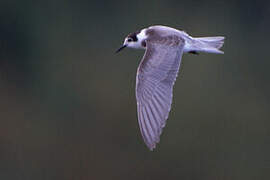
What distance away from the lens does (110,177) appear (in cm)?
674

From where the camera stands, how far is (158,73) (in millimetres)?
4297

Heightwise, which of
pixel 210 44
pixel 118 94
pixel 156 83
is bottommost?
pixel 118 94

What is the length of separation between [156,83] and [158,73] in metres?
0.06

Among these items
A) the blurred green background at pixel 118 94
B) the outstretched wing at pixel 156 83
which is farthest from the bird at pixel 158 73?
the blurred green background at pixel 118 94

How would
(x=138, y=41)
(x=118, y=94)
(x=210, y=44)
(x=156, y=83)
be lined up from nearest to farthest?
1. (x=156, y=83)
2. (x=210, y=44)
3. (x=138, y=41)
4. (x=118, y=94)

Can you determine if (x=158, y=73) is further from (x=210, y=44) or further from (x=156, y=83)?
(x=210, y=44)

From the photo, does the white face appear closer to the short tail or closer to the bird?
the bird

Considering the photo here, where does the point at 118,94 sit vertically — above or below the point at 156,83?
below

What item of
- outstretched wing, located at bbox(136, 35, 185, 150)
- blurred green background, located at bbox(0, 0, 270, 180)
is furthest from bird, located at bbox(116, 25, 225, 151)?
blurred green background, located at bbox(0, 0, 270, 180)

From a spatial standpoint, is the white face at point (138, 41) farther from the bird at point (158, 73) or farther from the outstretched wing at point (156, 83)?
the outstretched wing at point (156, 83)

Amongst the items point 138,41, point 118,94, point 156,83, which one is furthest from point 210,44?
point 118,94

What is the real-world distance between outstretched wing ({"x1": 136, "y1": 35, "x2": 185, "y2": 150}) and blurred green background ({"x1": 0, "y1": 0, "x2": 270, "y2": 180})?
7.42 ft

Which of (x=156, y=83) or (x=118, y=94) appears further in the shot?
(x=118, y=94)

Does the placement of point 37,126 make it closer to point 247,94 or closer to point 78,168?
point 78,168
